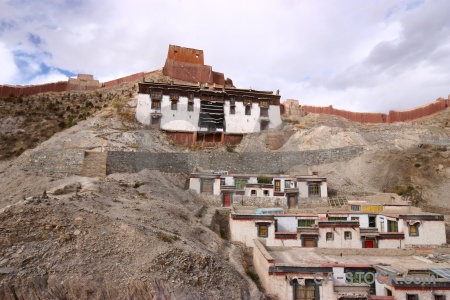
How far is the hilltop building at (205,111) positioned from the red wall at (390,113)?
19969 mm

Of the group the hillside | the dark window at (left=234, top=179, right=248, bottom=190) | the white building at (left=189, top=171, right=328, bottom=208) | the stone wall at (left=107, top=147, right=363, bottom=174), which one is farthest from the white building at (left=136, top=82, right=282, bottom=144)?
the white building at (left=189, top=171, right=328, bottom=208)

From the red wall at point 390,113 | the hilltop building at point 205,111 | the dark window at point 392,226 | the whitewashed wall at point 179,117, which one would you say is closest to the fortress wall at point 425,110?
the red wall at point 390,113

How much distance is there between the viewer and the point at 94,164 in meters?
25.2

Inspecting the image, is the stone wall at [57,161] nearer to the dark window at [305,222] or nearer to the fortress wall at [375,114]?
the dark window at [305,222]

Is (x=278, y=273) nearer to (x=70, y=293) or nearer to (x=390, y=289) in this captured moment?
(x=390, y=289)

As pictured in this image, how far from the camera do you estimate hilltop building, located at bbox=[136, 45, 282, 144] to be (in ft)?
132

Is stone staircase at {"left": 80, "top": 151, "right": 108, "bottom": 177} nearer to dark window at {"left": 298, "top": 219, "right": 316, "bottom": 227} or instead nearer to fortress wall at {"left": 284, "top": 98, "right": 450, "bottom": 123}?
dark window at {"left": 298, "top": 219, "right": 316, "bottom": 227}

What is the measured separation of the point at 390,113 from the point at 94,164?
52.6 metres

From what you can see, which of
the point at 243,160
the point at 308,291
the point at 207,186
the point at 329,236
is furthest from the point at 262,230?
the point at 243,160

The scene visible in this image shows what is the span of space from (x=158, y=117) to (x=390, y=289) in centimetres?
3228

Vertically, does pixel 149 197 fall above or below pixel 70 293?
above

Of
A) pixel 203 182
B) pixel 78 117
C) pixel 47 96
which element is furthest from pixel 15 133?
pixel 203 182

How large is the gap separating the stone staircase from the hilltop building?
1440 centimetres

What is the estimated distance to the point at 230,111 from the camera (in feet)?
140
